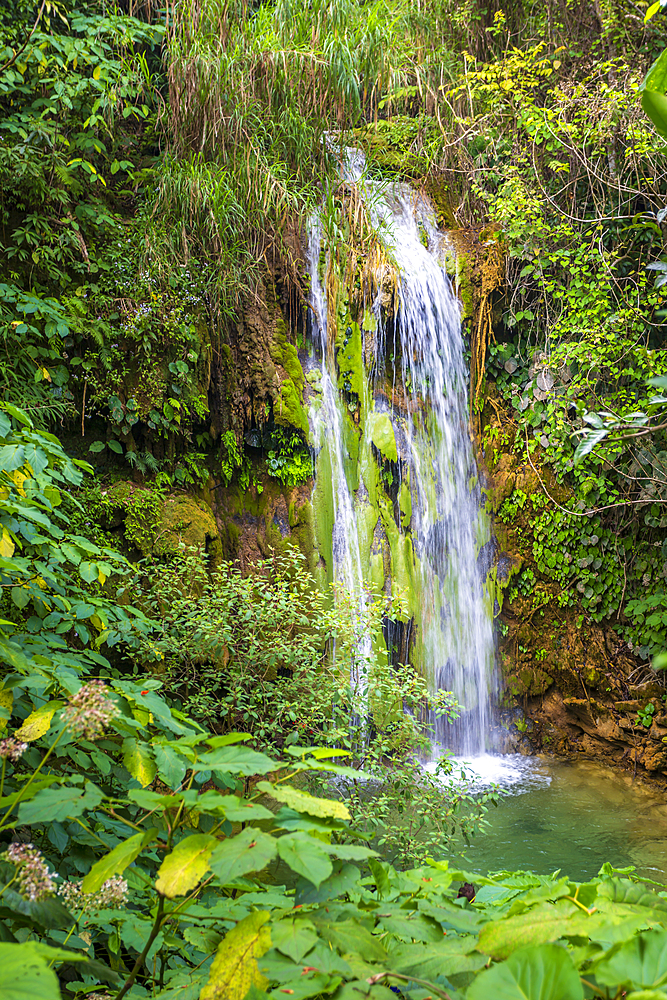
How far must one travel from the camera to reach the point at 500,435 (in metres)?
6.65

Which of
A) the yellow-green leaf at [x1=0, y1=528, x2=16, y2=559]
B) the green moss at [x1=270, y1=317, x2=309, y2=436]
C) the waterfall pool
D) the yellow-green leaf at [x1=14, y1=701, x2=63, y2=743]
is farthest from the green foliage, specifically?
the yellow-green leaf at [x1=14, y1=701, x2=63, y2=743]

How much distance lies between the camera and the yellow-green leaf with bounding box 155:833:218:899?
0.86 metres

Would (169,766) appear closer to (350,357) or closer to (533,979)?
(533,979)

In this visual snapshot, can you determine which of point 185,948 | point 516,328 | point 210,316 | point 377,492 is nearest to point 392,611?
point 377,492

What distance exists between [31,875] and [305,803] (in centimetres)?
A: 47

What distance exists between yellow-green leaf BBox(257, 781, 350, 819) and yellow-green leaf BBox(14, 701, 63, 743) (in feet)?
1.87

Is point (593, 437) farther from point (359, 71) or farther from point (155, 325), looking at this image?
point (359, 71)

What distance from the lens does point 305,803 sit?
938mm

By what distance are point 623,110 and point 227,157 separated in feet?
12.5

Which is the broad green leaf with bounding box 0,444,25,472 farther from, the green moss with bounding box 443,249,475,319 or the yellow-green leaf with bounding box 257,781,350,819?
the green moss with bounding box 443,249,475,319

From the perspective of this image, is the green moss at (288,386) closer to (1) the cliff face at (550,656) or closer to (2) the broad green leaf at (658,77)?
Result: (1) the cliff face at (550,656)

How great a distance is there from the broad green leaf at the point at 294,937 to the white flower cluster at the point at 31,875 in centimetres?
39

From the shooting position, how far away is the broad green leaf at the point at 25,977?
0.68 metres

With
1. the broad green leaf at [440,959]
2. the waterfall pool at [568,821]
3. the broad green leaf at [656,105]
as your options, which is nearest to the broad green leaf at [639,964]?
the broad green leaf at [440,959]
